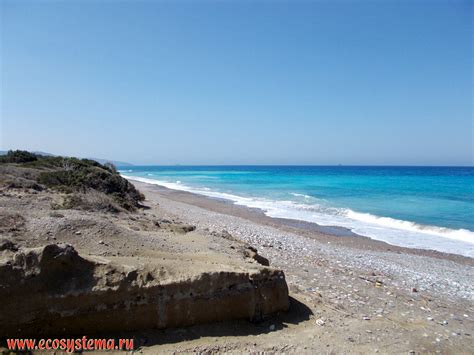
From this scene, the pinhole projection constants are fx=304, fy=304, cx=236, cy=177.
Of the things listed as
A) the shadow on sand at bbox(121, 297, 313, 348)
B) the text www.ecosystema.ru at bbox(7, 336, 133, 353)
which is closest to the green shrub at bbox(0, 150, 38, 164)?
the text www.ecosystema.ru at bbox(7, 336, 133, 353)

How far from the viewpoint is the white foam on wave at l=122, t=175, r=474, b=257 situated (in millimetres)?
15055

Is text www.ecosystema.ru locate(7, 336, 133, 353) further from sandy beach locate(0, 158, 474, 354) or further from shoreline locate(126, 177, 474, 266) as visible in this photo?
shoreline locate(126, 177, 474, 266)

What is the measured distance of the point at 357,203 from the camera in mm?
28312

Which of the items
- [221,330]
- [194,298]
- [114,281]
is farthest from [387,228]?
[114,281]

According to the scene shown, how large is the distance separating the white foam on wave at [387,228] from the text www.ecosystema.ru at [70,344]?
14.3 meters

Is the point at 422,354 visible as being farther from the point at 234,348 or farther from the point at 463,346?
the point at 234,348

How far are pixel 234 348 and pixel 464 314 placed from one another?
20.2 ft

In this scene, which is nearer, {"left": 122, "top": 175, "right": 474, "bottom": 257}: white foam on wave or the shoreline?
the shoreline

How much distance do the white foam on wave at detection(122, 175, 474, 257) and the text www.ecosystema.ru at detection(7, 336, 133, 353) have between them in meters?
14.3

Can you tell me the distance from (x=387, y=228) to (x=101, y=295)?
1812 centimetres

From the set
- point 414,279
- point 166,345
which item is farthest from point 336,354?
point 414,279

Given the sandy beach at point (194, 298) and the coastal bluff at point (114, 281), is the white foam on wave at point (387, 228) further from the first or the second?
the coastal bluff at point (114, 281)

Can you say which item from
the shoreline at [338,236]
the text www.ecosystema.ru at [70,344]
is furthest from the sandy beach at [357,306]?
the text www.ecosystema.ru at [70,344]

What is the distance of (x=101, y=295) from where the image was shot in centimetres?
457
